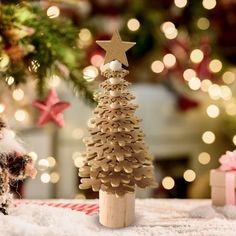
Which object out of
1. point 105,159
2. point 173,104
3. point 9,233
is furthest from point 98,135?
point 173,104

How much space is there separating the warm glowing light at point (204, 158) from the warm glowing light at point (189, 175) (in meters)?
0.07

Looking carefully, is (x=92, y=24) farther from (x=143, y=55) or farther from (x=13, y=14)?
(x=13, y=14)

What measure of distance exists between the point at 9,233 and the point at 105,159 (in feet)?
0.69

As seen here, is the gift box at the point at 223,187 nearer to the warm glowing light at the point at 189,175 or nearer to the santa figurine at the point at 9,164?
the santa figurine at the point at 9,164

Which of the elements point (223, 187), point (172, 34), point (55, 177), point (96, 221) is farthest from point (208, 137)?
point (96, 221)

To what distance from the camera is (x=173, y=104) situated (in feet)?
8.86

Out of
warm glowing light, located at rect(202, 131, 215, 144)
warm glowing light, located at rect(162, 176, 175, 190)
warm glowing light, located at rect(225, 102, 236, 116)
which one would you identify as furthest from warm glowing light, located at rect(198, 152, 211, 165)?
warm glowing light, located at rect(225, 102, 236, 116)

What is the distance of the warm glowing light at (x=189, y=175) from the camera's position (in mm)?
2656

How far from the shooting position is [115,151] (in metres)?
1.01

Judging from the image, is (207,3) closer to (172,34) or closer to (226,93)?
(172,34)

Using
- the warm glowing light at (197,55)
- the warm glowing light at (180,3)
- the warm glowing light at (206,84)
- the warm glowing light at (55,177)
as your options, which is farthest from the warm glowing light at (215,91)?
the warm glowing light at (55,177)

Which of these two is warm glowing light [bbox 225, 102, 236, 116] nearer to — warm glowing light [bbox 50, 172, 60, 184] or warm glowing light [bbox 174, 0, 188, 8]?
warm glowing light [bbox 174, 0, 188, 8]

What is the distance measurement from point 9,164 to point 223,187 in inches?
17.4

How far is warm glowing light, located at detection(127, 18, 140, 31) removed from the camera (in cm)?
241
